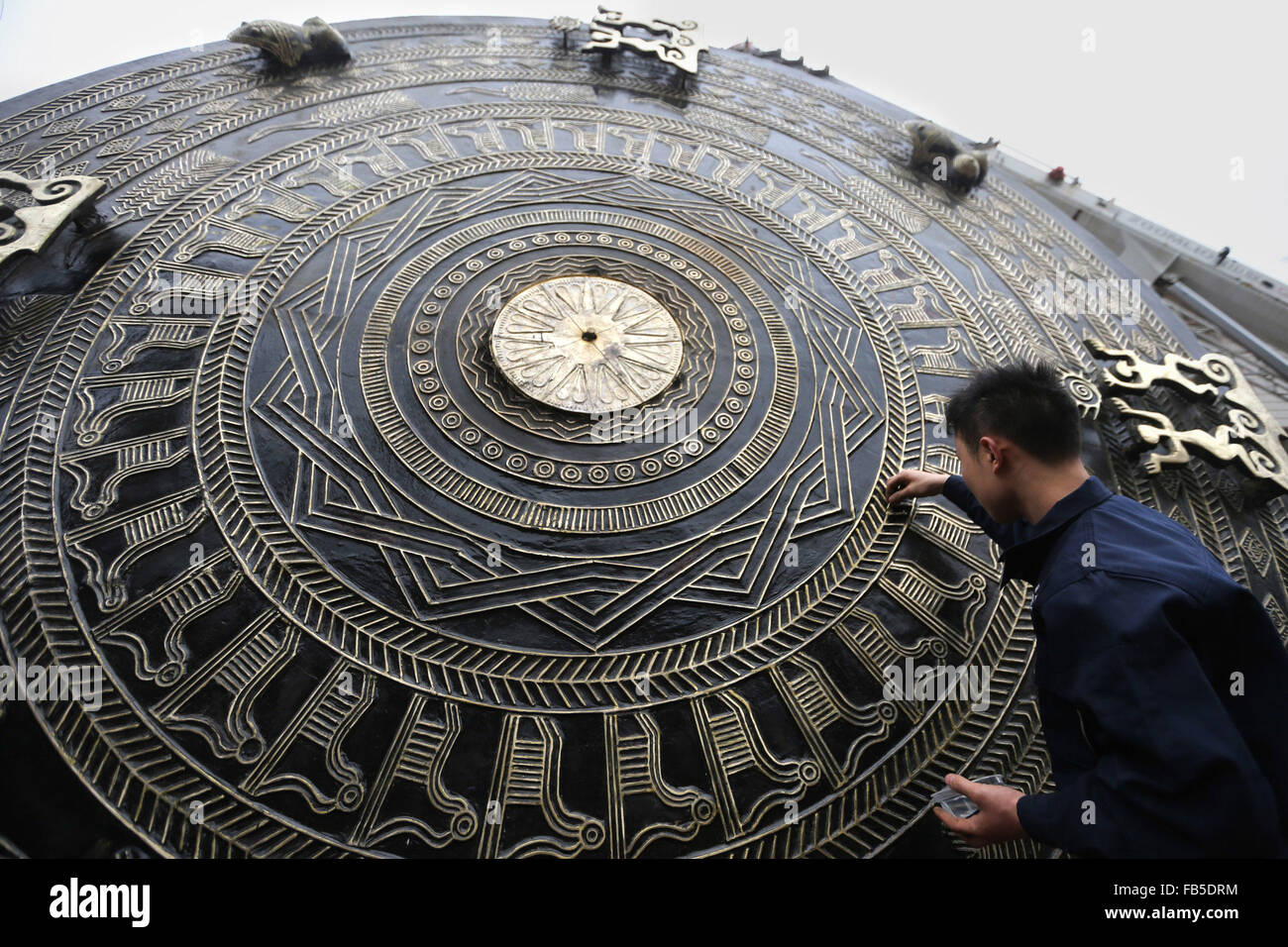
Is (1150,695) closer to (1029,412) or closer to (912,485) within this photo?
(1029,412)

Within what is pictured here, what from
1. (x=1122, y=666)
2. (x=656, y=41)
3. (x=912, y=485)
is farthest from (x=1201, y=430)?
(x=656, y=41)

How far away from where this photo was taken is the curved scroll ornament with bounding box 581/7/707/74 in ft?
21.8

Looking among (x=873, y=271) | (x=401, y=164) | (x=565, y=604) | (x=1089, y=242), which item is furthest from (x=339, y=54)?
(x=1089, y=242)

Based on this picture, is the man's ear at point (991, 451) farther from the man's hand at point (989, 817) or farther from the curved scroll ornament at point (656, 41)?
the curved scroll ornament at point (656, 41)

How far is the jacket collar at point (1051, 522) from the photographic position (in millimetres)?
2445

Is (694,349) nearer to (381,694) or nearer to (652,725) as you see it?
(652,725)

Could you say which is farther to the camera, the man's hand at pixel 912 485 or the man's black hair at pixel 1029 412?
the man's hand at pixel 912 485

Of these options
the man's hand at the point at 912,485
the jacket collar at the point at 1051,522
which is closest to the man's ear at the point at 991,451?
the jacket collar at the point at 1051,522

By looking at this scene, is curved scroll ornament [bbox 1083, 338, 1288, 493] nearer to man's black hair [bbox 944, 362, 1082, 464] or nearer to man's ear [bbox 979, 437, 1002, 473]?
man's black hair [bbox 944, 362, 1082, 464]

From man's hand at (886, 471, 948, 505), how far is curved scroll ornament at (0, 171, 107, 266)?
469 cm

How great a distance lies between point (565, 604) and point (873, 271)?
3.33 m

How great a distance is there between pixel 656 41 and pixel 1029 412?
6.05m

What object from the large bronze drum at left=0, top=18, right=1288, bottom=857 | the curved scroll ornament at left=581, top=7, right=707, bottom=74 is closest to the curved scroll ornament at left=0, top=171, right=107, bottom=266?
the large bronze drum at left=0, top=18, right=1288, bottom=857

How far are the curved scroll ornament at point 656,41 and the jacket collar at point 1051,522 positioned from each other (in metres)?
5.57
